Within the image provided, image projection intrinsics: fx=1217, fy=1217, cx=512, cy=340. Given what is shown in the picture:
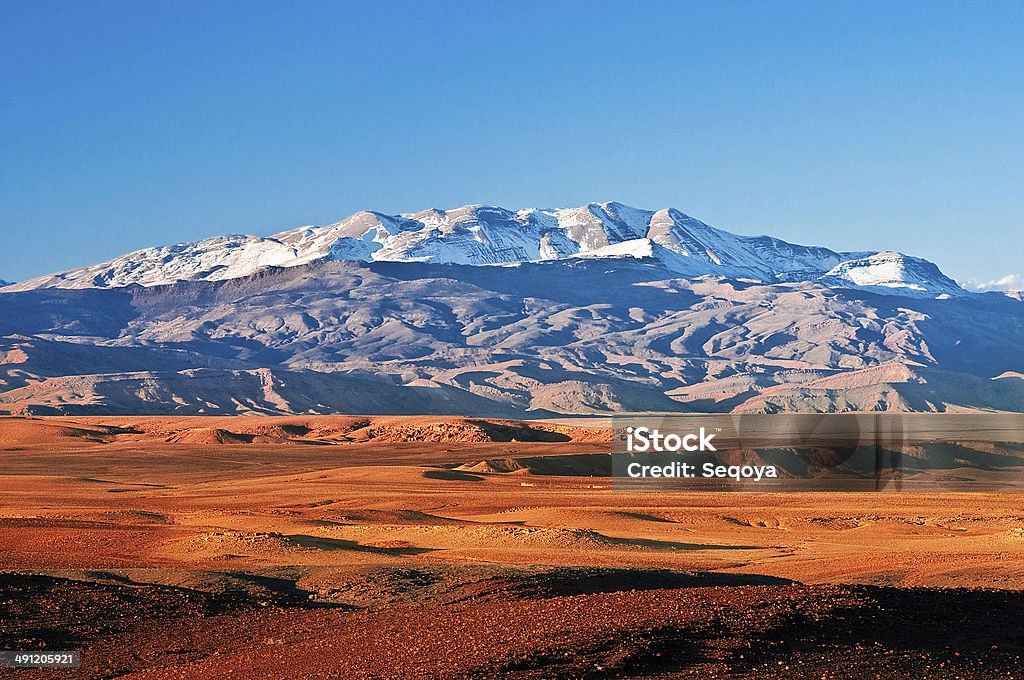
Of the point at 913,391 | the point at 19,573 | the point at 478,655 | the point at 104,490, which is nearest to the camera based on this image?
the point at 478,655

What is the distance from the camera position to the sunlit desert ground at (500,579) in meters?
14.4

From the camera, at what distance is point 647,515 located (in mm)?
38406

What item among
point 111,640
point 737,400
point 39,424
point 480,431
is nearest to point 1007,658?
point 111,640

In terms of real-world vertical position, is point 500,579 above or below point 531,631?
below

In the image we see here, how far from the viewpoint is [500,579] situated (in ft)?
66.6

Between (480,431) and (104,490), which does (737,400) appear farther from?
(104,490)

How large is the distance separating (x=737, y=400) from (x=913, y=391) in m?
22.9

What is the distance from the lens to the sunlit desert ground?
14.4 metres

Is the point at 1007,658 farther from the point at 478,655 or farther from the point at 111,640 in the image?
the point at 111,640

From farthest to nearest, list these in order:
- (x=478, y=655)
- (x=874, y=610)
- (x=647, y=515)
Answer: (x=647, y=515)
(x=874, y=610)
(x=478, y=655)

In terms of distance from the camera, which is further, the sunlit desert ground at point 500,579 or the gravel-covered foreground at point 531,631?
the sunlit desert ground at point 500,579

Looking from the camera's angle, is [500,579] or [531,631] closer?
[531,631]

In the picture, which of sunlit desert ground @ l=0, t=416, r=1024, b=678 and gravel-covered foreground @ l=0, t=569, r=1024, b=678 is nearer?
gravel-covered foreground @ l=0, t=569, r=1024, b=678

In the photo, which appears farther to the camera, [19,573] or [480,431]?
[480,431]
